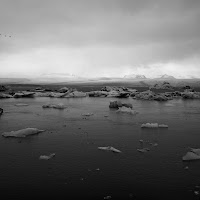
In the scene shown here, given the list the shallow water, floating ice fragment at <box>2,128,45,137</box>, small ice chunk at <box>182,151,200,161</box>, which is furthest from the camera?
floating ice fragment at <box>2,128,45,137</box>

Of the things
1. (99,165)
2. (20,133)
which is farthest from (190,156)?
(20,133)

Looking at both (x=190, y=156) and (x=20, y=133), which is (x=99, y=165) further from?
(x=20, y=133)

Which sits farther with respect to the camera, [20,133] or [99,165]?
[20,133]

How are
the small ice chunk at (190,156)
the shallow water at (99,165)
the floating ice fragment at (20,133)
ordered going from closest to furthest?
the shallow water at (99,165), the small ice chunk at (190,156), the floating ice fragment at (20,133)

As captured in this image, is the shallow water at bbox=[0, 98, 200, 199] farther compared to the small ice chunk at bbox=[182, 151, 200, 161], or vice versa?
the small ice chunk at bbox=[182, 151, 200, 161]

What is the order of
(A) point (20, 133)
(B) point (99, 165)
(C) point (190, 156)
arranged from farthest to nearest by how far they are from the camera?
1. (A) point (20, 133)
2. (C) point (190, 156)
3. (B) point (99, 165)

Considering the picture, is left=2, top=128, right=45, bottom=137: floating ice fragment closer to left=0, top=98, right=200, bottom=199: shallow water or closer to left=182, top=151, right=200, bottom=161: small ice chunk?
left=0, top=98, right=200, bottom=199: shallow water

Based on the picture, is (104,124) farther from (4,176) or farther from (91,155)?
(4,176)

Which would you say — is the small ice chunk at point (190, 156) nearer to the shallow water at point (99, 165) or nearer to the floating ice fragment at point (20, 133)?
the shallow water at point (99, 165)

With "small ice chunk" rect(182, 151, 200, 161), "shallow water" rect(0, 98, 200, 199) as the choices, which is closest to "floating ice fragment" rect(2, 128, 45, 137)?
"shallow water" rect(0, 98, 200, 199)

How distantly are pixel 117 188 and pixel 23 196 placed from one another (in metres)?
2.76

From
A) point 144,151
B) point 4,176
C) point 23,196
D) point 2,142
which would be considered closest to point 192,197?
point 144,151

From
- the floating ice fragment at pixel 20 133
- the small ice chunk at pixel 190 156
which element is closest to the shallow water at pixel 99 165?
the small ice chunk at pixel 190 156

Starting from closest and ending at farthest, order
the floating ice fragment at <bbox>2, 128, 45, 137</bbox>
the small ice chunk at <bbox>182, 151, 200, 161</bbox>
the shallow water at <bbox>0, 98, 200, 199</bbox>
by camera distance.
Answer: the shallow water at <bbox>0, 98, 200, 199</bbox> < the small ice chunk at <bbox>182, 151, 200, 161</bbox> < the floating ice fragment at <bbox>2, 128, 45, 137</bbox>
